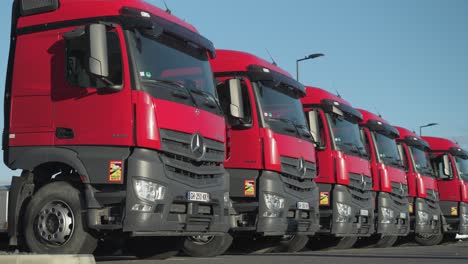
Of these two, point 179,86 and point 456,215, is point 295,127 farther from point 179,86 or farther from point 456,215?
point 456,215

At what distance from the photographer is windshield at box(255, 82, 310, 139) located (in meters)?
11.9

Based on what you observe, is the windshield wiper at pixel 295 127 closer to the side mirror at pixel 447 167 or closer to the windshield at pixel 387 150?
the windshield at pixel 387 150

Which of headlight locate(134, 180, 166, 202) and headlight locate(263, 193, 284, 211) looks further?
headlight locate(263, 193, 284, 211)

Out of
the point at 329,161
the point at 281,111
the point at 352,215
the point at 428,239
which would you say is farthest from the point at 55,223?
the point at 428,239

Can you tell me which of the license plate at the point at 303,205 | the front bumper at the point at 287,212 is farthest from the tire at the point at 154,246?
the license plate at the point at 303,205

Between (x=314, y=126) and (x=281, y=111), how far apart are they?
1893 millimetres

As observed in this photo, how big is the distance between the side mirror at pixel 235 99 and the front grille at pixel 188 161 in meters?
1.33

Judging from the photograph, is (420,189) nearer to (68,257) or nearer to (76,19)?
(76,19)

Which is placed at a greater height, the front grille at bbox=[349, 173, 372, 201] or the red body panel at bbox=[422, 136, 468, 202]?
the red body panel at bbox=[422, 136, 468, 202]

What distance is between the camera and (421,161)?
66.4 feet

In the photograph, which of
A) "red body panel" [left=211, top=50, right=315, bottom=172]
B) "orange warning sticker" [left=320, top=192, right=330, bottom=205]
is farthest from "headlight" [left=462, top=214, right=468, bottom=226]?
"red body panel" [left=211, top=50, right=315, bottom=172]

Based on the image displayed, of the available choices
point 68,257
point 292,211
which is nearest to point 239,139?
point 292,211

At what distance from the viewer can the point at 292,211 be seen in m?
12.1

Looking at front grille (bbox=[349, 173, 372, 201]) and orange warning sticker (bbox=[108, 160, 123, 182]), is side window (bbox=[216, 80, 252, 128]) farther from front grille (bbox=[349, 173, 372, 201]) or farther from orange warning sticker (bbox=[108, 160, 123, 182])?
front grille (bbox=[349, 173, 372, 201])
